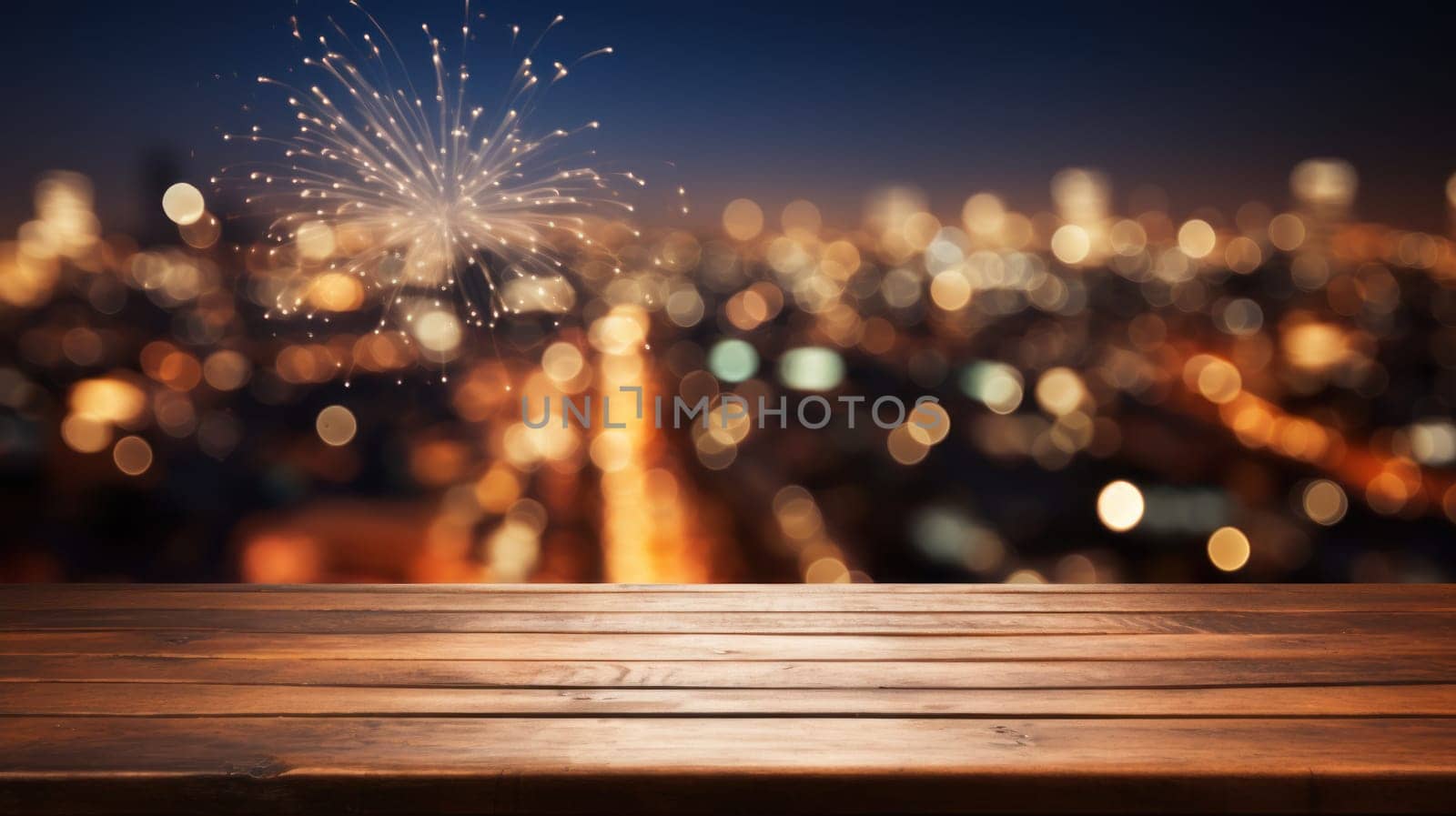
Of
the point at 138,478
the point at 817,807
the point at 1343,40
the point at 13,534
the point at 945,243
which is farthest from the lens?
the point at 945,243

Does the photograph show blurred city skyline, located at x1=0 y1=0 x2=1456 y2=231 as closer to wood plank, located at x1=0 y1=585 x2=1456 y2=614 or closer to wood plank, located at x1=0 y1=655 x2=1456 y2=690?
wood plank, located at x1=0 y1=585 x2=1456 y2=614

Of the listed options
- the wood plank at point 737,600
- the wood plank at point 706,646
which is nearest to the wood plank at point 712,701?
the wood plank at point 706,646

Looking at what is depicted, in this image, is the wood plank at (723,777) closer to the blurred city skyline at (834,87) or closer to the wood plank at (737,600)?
the wood plank at (737,600)

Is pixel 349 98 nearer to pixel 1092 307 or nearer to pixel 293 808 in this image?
pixel 293 808

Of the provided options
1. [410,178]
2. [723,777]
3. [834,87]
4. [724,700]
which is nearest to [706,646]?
[724,700]

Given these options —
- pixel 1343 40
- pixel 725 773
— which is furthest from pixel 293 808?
pixel 1343 40

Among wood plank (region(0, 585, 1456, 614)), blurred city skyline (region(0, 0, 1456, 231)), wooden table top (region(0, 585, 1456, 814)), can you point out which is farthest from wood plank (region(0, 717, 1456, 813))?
blurred city skyline (region(0, 0, 1456, 231))

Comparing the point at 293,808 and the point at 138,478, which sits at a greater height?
the point at 293,808

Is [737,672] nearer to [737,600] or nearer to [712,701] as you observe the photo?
[712,701]
